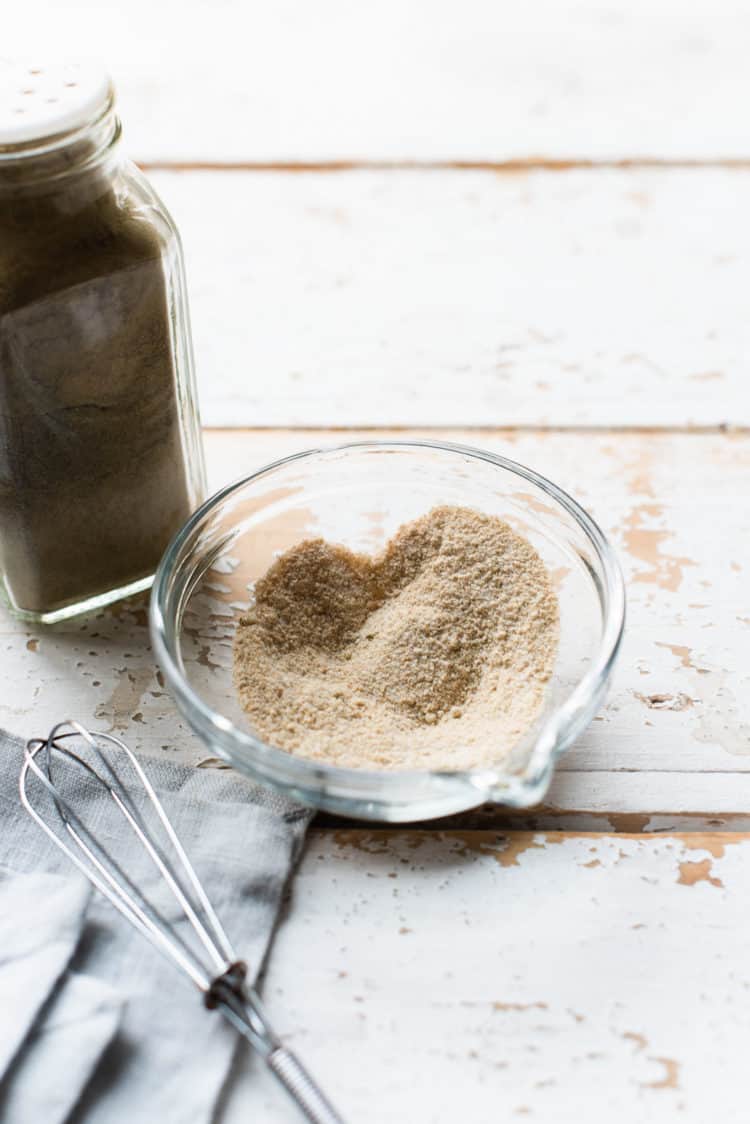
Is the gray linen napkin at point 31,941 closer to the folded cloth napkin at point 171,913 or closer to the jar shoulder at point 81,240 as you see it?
the folded cloth napkin at point 171,913

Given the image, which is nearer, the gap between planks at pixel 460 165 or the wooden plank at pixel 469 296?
the wooden plank at pixel 469 296

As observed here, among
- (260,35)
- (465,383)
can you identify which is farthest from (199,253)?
(260,35)

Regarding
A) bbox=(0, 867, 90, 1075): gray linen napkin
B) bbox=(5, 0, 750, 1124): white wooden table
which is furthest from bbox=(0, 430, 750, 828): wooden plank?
bbox=(0, 867, 90, 1075): gray linen napkin

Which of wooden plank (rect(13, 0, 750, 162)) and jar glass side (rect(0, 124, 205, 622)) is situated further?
wooden plank (rect(13, 0, 750, 162))

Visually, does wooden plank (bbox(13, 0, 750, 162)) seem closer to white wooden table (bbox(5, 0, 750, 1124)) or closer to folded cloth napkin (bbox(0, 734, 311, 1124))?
white wooden table (bbox(5, 0, 750, 1124))

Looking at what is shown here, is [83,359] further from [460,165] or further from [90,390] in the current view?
[460,165]

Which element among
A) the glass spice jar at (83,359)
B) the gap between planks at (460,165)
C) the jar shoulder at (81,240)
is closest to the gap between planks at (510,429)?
the glass spice jar at (83,359)

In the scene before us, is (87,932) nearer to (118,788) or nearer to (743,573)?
(118,788)
